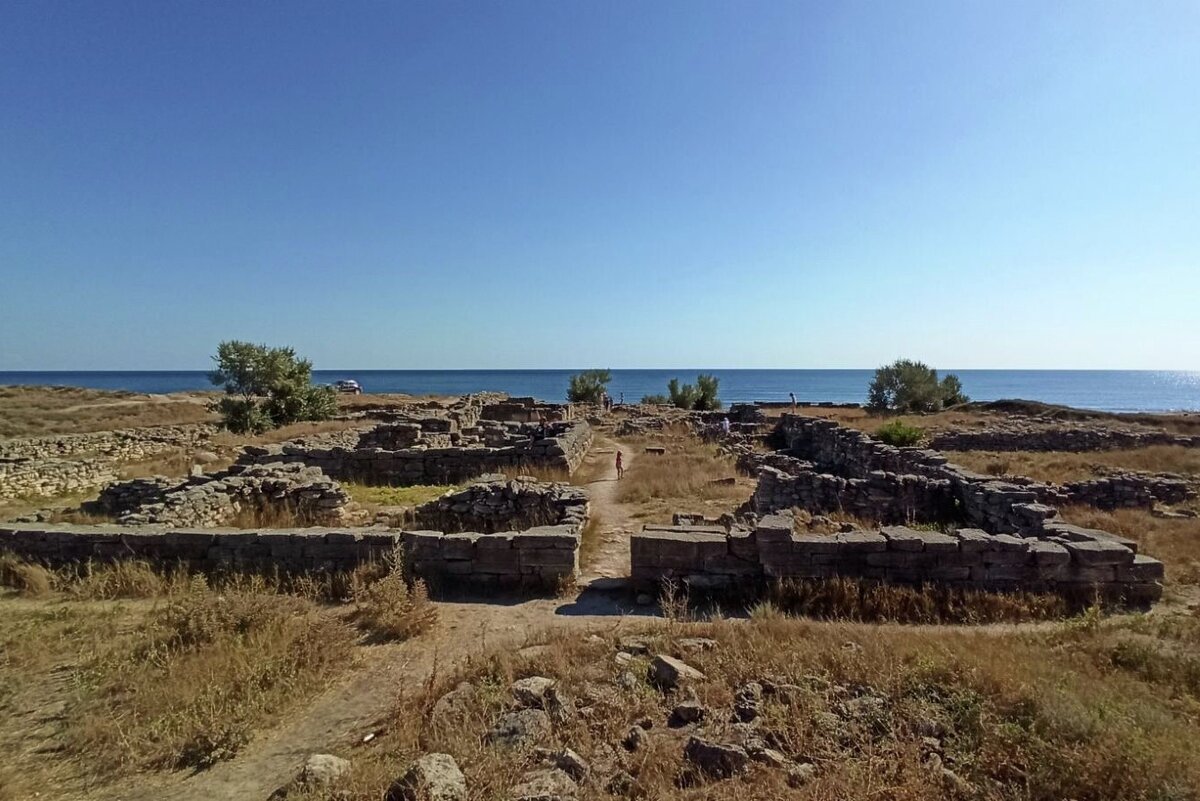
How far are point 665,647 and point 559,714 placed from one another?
60.1 inches

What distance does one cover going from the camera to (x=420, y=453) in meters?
16.8

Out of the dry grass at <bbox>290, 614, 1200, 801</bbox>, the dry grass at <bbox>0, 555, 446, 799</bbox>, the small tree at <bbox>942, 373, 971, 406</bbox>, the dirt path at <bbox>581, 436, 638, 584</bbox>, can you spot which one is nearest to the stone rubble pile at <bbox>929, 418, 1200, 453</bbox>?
the dirt path at <bbox>581, 436, 638, 584</bbox>

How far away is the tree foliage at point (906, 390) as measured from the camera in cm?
4475

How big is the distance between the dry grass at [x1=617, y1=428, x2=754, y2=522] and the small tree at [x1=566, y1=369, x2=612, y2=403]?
93.8 feet

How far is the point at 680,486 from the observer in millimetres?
14719

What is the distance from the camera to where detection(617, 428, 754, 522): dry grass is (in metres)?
13.0

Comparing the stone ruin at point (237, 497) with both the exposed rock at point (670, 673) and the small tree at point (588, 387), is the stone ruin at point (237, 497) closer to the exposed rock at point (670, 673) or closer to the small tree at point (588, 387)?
the exposed rock at point (670, 673)

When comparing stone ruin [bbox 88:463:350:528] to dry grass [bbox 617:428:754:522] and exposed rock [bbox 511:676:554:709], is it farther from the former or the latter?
exposed rock [bbox 511:676:554:709]

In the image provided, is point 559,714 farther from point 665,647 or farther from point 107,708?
point 107,708

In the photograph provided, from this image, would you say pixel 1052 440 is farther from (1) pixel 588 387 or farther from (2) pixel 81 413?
(2) pixel 81 413

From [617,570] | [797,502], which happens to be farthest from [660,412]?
[617,570]

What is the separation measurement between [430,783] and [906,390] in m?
49.1

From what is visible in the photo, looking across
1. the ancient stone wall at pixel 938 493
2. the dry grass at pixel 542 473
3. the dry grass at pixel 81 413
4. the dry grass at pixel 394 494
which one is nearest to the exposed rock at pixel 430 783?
the ancient stone wall at pixel 938 493

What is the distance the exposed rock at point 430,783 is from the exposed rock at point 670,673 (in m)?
1.94
